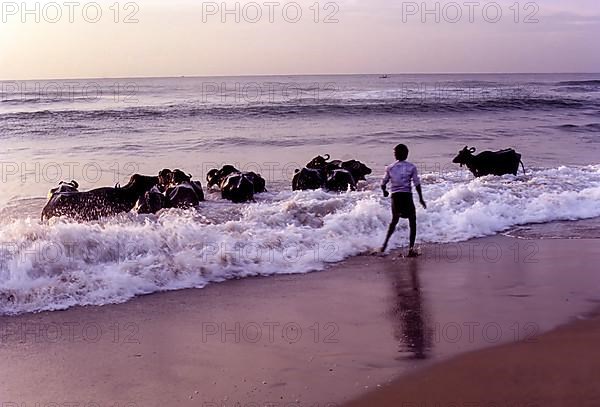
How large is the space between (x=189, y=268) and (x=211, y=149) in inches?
551

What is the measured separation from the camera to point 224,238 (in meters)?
9.12

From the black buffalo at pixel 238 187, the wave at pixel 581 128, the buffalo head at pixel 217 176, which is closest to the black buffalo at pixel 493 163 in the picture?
the black buffalo at pixel 238 187

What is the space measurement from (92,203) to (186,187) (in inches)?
68.3

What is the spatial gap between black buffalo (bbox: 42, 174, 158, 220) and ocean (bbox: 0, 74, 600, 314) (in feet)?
1.71

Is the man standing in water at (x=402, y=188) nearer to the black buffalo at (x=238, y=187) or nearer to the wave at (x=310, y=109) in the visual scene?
the black buffalo at (x=238, y=187)

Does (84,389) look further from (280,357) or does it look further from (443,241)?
(443,241)

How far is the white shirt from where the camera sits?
9164mm

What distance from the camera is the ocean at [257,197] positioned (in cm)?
791

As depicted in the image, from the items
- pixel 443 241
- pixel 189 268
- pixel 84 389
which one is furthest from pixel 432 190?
pixel 84 389

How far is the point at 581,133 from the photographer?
2745 centimetres

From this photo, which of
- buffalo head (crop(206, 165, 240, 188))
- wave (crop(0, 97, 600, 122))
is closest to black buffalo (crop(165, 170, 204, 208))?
buffalo head (crop(206, 165, 240, 188))

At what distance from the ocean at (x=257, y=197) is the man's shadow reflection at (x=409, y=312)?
3.37 ft

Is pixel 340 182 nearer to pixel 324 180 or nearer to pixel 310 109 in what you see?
pixel 324 180

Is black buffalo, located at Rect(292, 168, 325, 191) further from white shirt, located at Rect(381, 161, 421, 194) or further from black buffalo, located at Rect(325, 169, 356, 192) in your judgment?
white shirt, located at Rect(381, 161, 421, 194)
